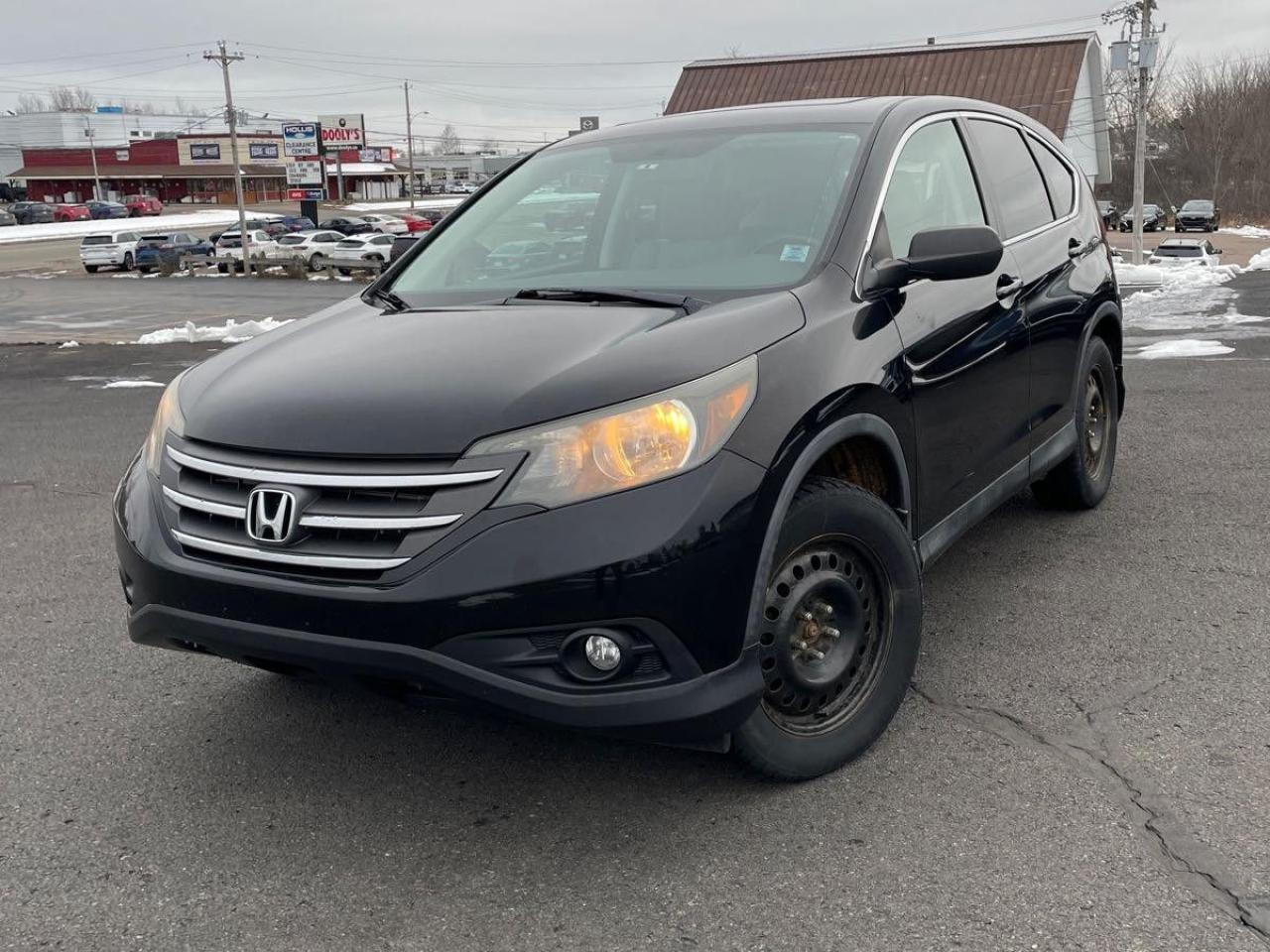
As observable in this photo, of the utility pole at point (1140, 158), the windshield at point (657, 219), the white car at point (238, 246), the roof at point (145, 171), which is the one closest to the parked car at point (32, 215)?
the roof at point (145, 171)

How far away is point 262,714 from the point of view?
368cm

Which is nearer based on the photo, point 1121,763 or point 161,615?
point 161,615

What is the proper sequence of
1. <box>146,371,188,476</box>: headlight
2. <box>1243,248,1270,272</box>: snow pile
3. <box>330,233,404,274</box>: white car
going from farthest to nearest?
<box>330,233,404,274</box>: white car
<box>1243,248,1270,272</box>: snow pile
<box>146,371,188,476</box>: headlight

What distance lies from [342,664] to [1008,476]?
2582 mm

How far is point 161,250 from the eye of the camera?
4281cm

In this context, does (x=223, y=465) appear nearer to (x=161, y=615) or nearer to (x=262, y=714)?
(x=161, y=615)

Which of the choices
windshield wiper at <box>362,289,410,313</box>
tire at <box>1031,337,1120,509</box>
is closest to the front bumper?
windshield wiper at <box>362,289,410,313</box>

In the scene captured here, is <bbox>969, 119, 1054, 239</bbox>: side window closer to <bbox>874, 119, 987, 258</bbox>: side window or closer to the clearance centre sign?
<bbox>874, 119, 987, 258</bbox>: side window

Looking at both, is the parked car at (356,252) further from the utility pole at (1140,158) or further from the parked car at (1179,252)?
the parked car at (1179,252)

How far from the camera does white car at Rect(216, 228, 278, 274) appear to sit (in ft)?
144

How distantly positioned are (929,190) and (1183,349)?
26.6ft

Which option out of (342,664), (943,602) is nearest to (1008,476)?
(943,602)

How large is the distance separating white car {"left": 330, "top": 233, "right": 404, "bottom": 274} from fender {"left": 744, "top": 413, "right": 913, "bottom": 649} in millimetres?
37353

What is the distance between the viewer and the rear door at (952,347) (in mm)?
3570
